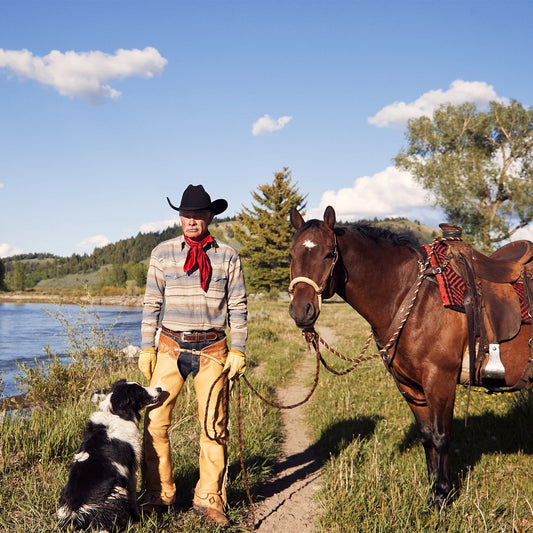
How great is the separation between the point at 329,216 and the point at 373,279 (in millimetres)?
733

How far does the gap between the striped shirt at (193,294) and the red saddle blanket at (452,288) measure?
1.76 m

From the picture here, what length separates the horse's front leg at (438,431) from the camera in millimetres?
3488

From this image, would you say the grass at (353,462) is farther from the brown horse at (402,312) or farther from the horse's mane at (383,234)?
the horse's mane at (383,234)

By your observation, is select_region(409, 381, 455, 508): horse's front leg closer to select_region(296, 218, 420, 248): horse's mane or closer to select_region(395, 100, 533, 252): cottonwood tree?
select_region(296, 218, 420, 248): horse's mane

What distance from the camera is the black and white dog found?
2883 mm

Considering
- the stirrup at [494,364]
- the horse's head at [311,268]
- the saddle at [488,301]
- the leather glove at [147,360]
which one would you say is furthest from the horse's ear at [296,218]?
the stirrup at [494,364]

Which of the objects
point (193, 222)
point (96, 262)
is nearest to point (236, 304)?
point (193, 222)

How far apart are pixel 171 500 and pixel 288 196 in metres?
42.4

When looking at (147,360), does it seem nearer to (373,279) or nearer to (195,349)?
(195,349)

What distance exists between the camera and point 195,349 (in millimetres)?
3613

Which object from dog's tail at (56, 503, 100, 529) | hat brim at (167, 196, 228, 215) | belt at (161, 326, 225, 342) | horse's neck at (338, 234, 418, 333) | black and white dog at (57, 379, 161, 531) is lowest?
dog's tail at (56, 503, 100, 529)

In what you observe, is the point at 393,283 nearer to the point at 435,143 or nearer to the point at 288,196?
the point at 435,143

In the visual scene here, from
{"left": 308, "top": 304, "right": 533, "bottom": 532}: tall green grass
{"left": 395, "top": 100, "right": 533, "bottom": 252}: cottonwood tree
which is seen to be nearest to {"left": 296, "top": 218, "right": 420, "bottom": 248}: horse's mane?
{"left": 308, "top": 304, "right": 533, "bottom": 532}: tall green grass

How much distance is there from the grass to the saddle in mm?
1157
